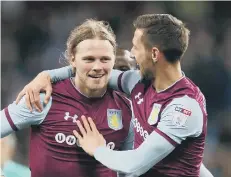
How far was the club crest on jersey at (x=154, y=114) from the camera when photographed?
2.12 metres

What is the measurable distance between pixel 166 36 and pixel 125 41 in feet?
6.56

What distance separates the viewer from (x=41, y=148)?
221 cm

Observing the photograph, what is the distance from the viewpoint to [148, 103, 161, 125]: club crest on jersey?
6.95ft

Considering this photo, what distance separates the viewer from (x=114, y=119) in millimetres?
2232

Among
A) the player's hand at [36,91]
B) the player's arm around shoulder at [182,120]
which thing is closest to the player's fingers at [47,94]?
the player's hand at [36,91]

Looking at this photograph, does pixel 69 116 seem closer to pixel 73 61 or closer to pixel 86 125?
pixel 86 125

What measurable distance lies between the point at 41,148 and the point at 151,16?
0.70 metres

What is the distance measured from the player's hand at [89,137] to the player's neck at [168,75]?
31 centimetres

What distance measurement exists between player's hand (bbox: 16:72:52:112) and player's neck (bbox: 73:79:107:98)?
4.5 inches

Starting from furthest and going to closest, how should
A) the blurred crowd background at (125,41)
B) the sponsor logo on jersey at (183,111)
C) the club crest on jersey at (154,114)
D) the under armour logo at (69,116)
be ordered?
the blurred crowd background at (125,41) < the under armour logo at (69,116) < the club crest on jersey at (154,114) < the sponsor logo on jersey at (183,111)

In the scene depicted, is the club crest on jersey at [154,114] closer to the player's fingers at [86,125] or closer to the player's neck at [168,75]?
the player's neck at [168,75]

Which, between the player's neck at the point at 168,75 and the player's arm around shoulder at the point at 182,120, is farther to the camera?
the player's neck at the point at 168,75

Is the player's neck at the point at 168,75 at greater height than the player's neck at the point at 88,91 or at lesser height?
greater

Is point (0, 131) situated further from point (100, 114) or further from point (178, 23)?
point (178, 23)
